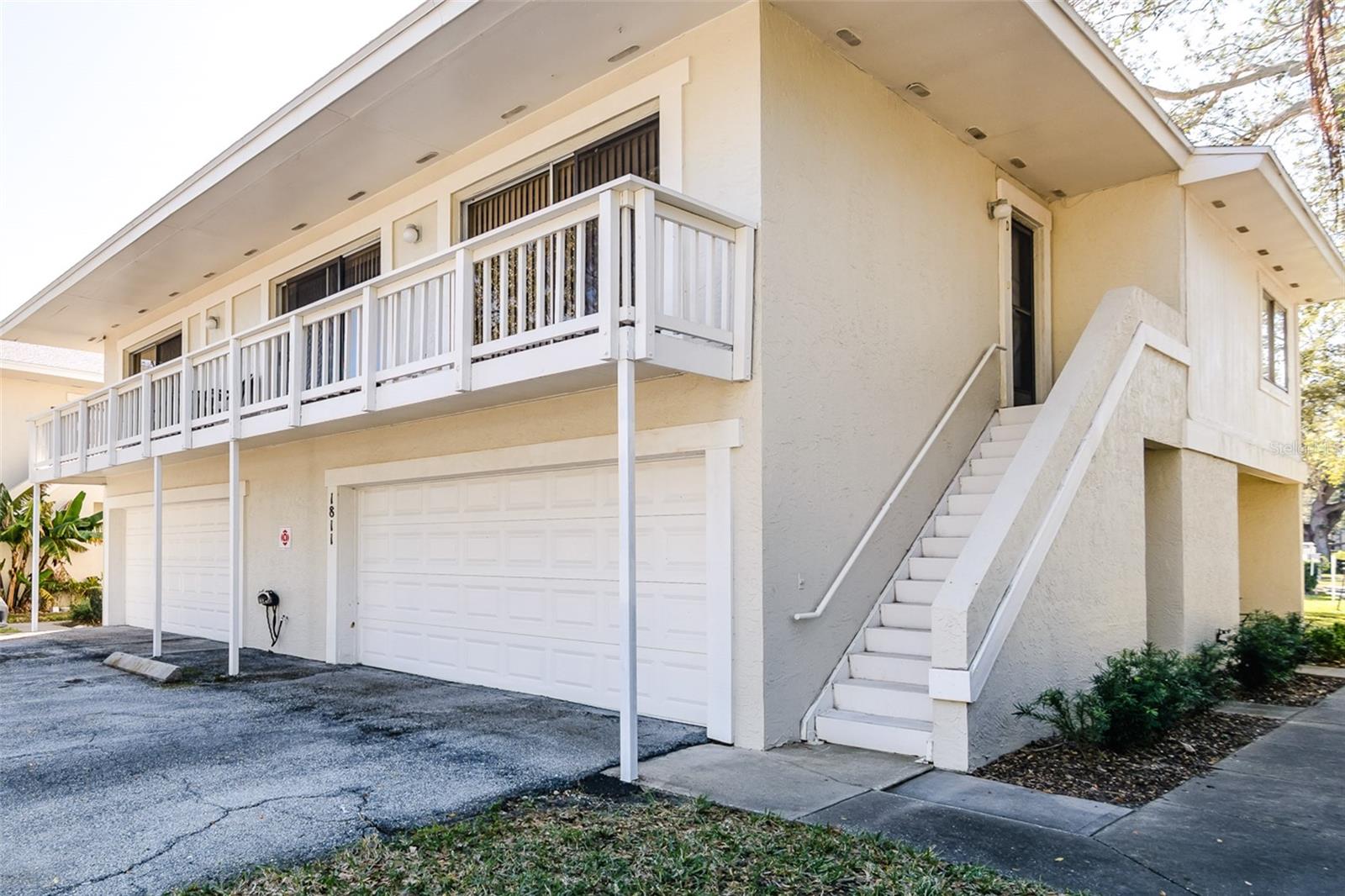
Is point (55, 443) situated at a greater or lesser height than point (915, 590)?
greater

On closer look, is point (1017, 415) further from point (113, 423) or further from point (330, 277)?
point (113, 423)

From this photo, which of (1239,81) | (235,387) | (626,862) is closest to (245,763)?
(626,862)

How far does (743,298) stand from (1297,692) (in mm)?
7742

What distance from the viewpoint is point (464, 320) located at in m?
7.03

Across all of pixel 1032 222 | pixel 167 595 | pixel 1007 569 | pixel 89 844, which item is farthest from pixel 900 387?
pixel 167 595

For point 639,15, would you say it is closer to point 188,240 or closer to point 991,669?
point 991,669

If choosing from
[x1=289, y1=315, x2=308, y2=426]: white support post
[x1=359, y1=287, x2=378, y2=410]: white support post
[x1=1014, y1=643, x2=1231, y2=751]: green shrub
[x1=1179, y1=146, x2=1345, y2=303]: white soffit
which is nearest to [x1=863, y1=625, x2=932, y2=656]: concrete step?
[x1=1014, y1=643, x2=1231, y2=751]: green shrub

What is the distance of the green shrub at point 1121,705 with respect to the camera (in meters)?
6.17

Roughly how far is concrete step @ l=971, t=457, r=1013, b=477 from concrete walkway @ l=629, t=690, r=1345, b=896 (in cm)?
309

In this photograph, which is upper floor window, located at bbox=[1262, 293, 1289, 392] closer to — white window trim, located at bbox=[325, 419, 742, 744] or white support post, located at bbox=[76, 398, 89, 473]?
white window trim, located at bbox=[325, 419, 742, 744]

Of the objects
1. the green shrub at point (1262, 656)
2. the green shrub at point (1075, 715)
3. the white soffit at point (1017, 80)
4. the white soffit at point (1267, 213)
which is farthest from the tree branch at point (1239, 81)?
the green shrub at point (1075, 715)

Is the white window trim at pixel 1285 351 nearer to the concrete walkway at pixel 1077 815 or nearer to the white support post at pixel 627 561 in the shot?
the concrete walkway at pixel 1077 815

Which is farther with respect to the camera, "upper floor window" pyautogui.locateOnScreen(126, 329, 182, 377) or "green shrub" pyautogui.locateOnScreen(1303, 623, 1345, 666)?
"upper floor window" pyautogui.locateOnScreen(126, 329, 182, 377)

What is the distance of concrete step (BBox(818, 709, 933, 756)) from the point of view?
6121 millimetres
